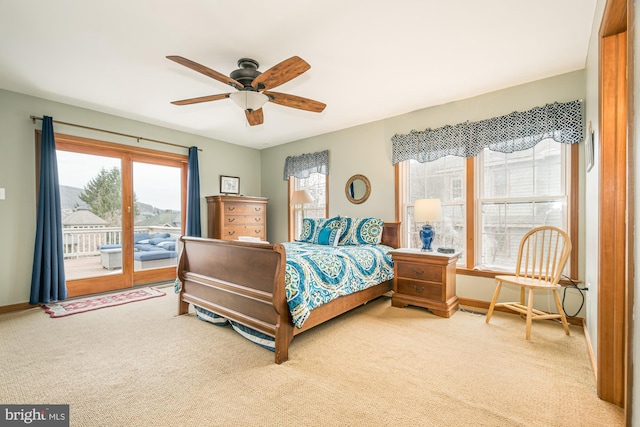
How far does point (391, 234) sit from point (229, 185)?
10.6 feet

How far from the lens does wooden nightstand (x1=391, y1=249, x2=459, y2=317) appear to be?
3240mm

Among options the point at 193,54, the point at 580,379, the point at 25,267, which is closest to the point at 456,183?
the point at 580,379

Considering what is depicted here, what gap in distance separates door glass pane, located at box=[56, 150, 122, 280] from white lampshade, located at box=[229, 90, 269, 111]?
279 centimetres

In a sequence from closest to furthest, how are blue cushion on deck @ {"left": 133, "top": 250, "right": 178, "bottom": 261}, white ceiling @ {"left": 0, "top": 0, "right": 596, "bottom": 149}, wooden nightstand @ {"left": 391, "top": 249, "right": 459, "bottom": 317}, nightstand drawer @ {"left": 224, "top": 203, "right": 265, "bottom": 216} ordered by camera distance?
1. white ceiling @ {"left": 0, "top": 0, "right": 596, "bottom": 149}
2. wooden nightstand @ {"left": 391, "top": 249, "right": 459, "bottom": 317}
3. blue cushion on deck @ {"left": 133, "top": 250, "right": 178, "bottom": 261}
4. nightstand drawer @ {"left": 224, "top": 203, "right": 265, "bottom": 216}

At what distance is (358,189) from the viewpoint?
4.73 m

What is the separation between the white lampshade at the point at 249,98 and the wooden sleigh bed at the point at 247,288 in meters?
1.27

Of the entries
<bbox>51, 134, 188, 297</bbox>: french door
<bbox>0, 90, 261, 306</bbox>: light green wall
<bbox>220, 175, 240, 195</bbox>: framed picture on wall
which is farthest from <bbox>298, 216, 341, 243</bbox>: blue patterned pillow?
<bbox>0, 90, 261, 306</bbox>: light green wall

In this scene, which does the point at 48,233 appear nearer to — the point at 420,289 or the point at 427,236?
the point at 420,289

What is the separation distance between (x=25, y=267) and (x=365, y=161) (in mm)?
4609

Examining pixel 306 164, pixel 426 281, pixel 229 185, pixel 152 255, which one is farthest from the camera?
pixel 229 185

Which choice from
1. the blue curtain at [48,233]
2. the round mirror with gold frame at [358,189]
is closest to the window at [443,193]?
the round mirror with gold frame at [358,189]

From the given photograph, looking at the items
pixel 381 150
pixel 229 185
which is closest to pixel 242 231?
pixel 229 185

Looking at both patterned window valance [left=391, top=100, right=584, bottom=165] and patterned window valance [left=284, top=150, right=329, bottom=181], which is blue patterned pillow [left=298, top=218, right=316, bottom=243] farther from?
patterned window valance [left=391, top=100, right=584, bottom=165]

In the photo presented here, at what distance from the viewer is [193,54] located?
105 inches
